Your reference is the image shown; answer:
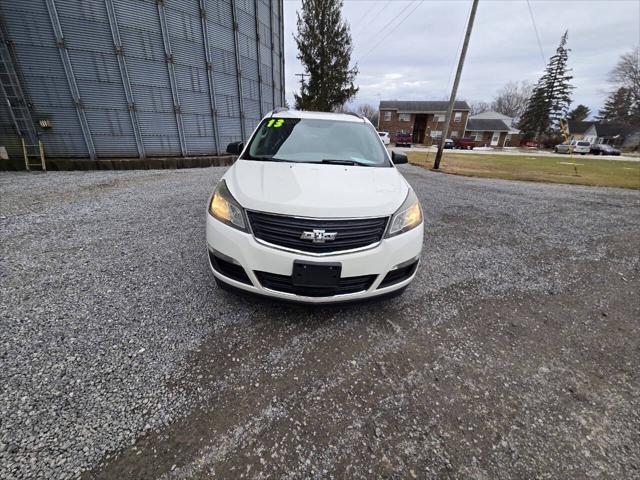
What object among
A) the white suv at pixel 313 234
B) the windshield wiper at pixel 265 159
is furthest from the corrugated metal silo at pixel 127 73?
the white suv at pixel 313 234

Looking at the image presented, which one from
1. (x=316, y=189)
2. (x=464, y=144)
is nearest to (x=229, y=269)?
(x=316, y=189)

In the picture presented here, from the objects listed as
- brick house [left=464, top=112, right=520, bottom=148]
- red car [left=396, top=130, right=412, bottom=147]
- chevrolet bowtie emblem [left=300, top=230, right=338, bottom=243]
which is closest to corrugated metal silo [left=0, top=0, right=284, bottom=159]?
chevrolet bowtie emblem [left=300, top=230, right=338, bottom=243]

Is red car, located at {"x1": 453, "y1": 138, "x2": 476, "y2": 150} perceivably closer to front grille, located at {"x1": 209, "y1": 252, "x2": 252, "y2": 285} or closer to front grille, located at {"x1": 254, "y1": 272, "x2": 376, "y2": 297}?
front grille, located at {"x1": 254, "y1": 272, "x2": 376, "y2": 297}

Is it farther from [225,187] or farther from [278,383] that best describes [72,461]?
[225,187]

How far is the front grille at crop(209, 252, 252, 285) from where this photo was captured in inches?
81.1

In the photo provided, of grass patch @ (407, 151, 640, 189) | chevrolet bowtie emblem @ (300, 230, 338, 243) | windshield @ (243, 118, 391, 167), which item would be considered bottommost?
grass patch @ (407, 151, 640, 189)

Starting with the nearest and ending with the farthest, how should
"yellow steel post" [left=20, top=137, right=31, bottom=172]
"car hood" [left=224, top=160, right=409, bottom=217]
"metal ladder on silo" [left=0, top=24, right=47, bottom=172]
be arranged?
"car hood" [left=224, top=160, right=409, bottom=217]
"metal ladder on silo" [left=0, top=24, right=47, bottom=172]
"yellow steel post" [left=20, top=137, right=31, bottom=172]

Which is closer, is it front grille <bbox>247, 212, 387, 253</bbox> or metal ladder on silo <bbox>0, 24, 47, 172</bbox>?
front grille <bbox>247, 212, 387, 253</bbox>

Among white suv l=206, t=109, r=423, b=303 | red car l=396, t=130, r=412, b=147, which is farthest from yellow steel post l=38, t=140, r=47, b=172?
red car l=396, t=130, r=412, b=147

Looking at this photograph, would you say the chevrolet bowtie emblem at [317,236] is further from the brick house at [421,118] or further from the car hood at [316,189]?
the brick house at [421,118]

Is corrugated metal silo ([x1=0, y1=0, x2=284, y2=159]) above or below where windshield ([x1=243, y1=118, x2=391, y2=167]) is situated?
above

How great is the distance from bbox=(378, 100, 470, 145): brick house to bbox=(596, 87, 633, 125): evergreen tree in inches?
1108

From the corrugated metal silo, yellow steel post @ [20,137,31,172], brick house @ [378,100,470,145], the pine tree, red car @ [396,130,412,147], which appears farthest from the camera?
brick house @ [378,100,470,145]

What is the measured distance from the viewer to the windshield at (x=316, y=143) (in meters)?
2.99
